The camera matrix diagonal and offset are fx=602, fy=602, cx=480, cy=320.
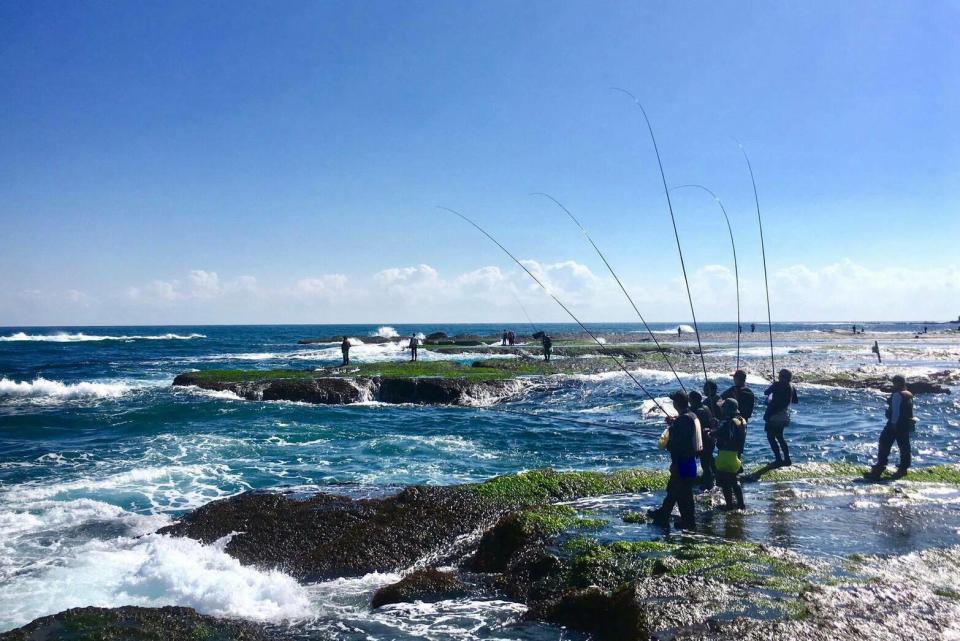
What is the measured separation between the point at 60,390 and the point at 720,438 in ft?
117

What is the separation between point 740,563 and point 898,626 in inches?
68.1

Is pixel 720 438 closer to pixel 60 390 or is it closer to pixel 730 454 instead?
pixel 730 454

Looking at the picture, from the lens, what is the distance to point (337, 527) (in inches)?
381

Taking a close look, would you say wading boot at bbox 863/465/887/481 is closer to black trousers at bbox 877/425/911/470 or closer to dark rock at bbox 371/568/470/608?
black trousers at bbox 877/425/911/470

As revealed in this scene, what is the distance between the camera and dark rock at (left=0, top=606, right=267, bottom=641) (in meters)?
6.12

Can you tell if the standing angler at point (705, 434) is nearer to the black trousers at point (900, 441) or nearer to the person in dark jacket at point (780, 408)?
the person in dark jacket at point (780, 408)

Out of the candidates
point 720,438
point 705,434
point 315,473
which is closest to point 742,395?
point 705,434

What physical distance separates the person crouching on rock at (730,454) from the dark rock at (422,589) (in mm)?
4819

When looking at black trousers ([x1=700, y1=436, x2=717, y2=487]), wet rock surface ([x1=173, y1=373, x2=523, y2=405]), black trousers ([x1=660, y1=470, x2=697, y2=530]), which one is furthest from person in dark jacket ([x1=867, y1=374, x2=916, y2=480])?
wet rock surface ([x1=173, y1=373, x2=523, y2=405])

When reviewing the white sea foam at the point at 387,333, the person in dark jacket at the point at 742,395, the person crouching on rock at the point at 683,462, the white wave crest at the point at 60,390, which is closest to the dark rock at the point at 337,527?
the person crouching on rock at the point at 683,462

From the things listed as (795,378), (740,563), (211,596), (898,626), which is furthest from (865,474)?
(795,378)

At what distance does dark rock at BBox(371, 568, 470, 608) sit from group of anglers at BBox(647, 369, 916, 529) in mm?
3275

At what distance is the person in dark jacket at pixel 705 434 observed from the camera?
10180mm

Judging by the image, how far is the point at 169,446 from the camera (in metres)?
18.9
